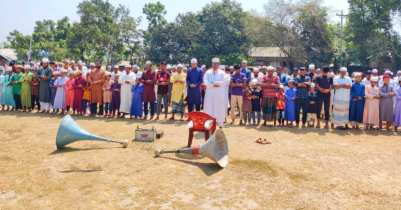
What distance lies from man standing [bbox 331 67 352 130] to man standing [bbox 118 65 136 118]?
625cm

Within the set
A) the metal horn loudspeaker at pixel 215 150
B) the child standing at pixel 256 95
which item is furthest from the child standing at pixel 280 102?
the metal horn loudspeaker at pixel 215 150

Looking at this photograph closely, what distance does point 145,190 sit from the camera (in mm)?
4434

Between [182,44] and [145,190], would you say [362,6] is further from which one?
[145,190]

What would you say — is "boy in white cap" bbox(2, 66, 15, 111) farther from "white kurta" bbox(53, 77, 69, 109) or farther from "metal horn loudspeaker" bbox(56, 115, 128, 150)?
"metal horn loudspeaker" bbox(56, 115, 128, 150)

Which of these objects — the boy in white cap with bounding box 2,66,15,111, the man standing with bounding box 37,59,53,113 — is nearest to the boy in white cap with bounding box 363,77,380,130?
the man standing with bounding box 37,59,53,113

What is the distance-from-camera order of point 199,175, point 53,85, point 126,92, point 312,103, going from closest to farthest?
point 199,175 → point 312,103 → point 126,92 → point 53,85

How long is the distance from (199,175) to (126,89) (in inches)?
246

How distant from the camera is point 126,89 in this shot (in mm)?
10547

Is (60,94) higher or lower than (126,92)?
lower

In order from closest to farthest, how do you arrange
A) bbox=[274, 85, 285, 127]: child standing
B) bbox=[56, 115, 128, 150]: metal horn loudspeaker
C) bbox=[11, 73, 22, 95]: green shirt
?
bbox=[56, 115, 128, 150]: metal horn loudspeaker, bbox=[274, 85, 285, 127]: child standing, bbox=[11, 73, 22, 95]: green shirt

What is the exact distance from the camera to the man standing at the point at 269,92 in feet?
30.3

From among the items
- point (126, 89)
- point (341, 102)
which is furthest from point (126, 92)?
point (341, 102)

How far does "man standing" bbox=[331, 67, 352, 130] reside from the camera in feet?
29.7

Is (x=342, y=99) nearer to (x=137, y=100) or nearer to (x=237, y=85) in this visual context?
(x=237, y=85)
